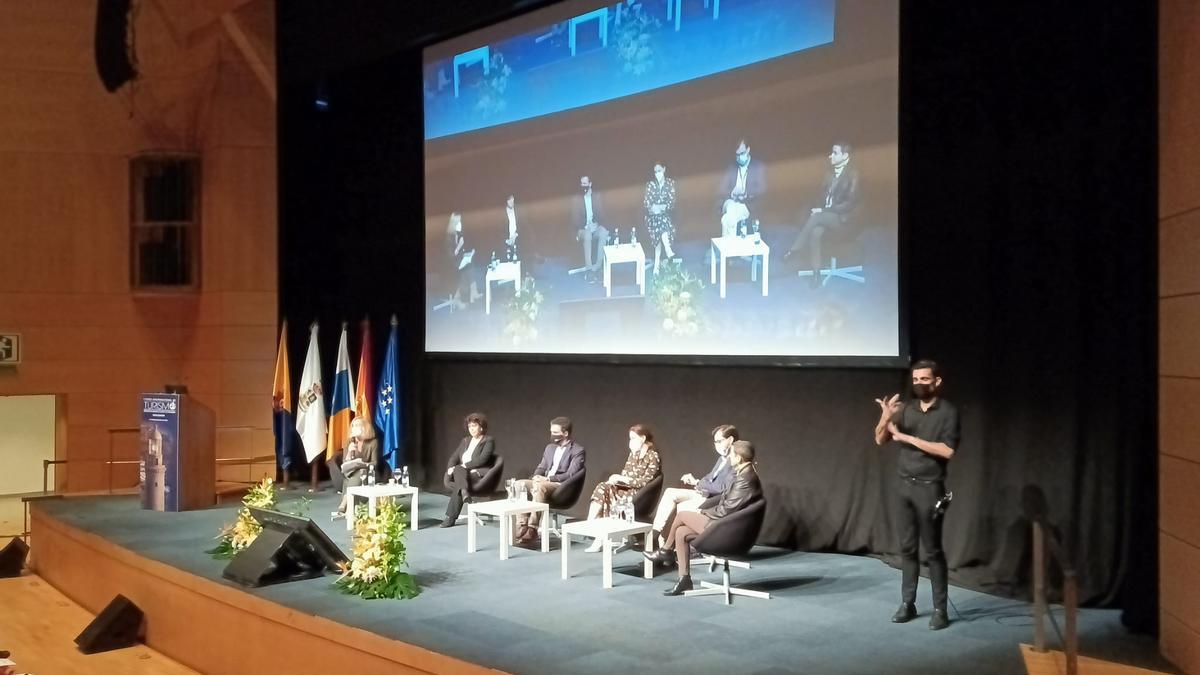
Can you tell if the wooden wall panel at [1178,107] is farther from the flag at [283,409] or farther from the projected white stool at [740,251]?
the flag at [283,409]

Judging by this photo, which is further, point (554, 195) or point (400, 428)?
point (400, 428)

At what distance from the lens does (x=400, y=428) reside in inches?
388

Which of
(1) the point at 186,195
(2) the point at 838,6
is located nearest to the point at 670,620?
(2) the point at 838,6

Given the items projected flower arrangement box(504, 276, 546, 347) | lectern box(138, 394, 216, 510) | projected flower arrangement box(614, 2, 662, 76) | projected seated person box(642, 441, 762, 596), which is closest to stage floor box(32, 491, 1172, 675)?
projected seated person box(642, 441, 762, 596)

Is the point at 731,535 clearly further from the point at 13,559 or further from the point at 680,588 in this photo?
the point at 13,559

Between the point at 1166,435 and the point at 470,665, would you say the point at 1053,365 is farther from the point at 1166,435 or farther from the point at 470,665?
the point at 470,665

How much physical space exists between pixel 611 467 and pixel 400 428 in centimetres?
237

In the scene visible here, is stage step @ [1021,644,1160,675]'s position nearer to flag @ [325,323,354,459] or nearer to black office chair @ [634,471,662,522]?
black office chair @ [634,471,662,522]

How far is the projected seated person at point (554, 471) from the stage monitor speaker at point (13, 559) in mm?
4586

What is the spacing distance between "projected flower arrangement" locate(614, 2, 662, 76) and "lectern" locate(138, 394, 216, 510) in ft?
15.6

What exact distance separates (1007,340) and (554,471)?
127 inches

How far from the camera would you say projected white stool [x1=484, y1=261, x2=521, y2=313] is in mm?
9188

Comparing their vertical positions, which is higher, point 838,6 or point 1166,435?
point 838,6

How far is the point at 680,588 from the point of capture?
6074 mm
